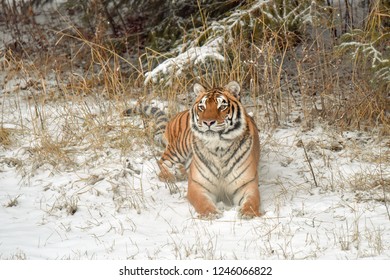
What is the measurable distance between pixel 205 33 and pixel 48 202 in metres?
3.23

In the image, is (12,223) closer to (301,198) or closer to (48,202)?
(48,202)

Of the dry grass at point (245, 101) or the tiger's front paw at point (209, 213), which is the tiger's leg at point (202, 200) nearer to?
the tiger's front paw at point (209, 213)

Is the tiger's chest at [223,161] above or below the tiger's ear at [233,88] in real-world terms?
below

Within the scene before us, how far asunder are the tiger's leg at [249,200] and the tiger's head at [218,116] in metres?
0.48

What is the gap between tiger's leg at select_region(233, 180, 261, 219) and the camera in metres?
5.35

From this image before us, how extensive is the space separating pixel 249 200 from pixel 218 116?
79cm

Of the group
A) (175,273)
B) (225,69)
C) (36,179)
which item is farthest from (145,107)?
(175,273)

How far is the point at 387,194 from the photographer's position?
566cm

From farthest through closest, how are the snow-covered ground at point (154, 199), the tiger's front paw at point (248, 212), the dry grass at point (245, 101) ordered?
1. the dry grass at point (245, 101)
2. the tiger's front paw at point (248, 212)
3. the snow-covered ground at point (154, 199)

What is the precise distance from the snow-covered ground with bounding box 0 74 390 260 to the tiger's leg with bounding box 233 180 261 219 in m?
0.10

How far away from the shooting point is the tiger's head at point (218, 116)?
18.5 ft

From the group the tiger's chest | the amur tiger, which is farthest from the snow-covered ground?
the tiger's chest

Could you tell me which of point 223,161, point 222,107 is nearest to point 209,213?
point 223,161

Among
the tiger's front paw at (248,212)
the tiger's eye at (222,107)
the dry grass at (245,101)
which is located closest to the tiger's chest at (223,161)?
the tiger's eye at (222,107)
